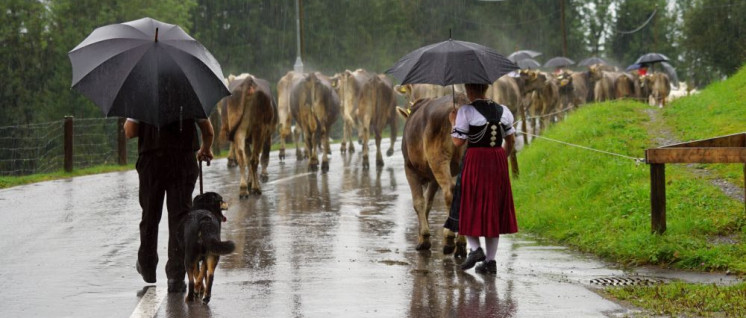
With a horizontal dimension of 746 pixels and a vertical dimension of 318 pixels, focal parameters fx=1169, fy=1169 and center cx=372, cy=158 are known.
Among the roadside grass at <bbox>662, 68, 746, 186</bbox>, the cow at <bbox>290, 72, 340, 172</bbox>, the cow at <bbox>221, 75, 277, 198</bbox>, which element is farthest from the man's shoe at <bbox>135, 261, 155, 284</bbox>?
the cow at <bbox>290, 72, 340, 172</bbox>

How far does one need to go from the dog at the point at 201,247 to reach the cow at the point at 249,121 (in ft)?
30.6

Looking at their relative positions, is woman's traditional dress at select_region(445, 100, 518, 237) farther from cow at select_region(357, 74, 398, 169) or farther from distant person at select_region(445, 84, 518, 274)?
cow at select_region(357, 74, 398, 169)

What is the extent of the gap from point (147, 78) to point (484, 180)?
10.1 ft

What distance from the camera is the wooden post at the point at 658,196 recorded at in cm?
1083

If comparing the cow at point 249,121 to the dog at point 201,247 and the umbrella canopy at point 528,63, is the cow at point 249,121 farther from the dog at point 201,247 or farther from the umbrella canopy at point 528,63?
the umbrella canopy at point 528,63

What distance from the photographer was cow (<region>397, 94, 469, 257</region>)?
10.9 metres

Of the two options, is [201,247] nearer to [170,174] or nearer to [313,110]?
[170,174]

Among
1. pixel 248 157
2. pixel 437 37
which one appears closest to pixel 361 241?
pixel 248 157

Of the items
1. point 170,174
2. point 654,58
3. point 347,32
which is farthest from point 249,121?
point 347,32

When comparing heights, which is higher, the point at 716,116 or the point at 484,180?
the point at 716,116

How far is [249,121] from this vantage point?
60.2ft

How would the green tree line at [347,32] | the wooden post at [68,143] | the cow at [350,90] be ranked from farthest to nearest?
the green tree line at [347,32] < the cow at [350,90] < the wooden post at [68,143]

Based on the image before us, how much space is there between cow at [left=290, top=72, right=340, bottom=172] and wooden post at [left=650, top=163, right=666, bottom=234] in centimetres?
1247

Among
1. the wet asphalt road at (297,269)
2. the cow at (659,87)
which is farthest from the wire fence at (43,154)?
the cow at (659,87)
